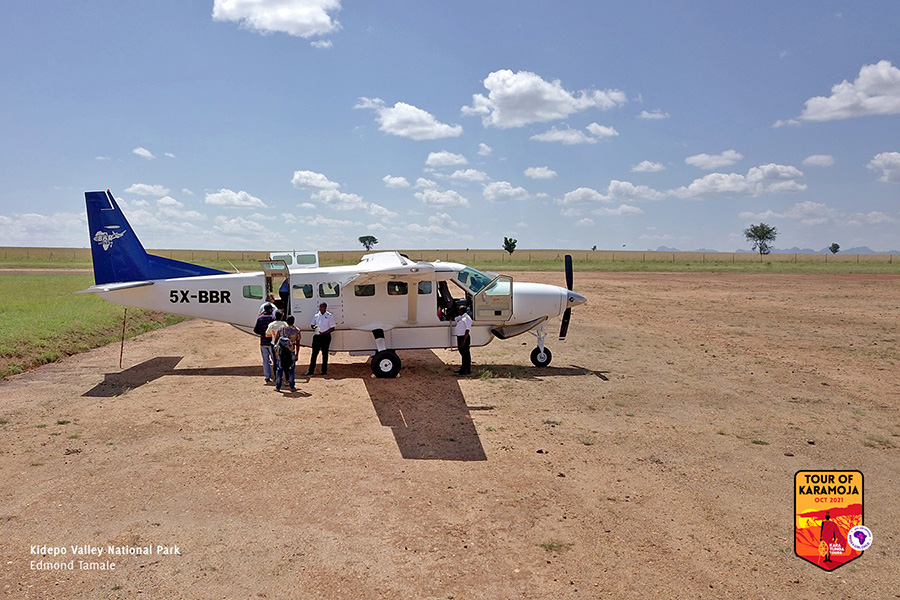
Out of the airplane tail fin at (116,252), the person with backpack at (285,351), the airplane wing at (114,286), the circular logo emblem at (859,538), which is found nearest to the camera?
the circular logo emblem at (859,538)

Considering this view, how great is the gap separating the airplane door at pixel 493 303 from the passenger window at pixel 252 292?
556cm

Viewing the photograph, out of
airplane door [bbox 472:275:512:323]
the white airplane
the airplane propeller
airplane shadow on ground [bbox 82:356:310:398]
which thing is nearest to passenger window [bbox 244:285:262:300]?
the white airplane

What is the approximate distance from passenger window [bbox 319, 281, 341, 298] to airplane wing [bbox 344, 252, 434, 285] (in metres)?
0.29

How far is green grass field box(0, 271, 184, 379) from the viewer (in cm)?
1384

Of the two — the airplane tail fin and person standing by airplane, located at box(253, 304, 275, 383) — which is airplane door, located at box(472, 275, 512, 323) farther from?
the airplane tail fin

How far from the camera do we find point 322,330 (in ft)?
41.6

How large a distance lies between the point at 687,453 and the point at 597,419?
1.85m

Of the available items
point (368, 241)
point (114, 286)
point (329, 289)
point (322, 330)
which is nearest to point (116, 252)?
point (114, 286)

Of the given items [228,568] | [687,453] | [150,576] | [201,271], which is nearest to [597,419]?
[687,453]

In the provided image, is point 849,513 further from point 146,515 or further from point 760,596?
point 146,515

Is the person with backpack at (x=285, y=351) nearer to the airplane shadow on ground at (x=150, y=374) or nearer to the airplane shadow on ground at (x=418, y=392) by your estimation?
the airplane shadow on ground at (x=150, y=374)

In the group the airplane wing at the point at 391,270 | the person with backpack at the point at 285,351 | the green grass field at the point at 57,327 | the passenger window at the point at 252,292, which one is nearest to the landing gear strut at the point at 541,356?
the airplane wing at the point at 391,270

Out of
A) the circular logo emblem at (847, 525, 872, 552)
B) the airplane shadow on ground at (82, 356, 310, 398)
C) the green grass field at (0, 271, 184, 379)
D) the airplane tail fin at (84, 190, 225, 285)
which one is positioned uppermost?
→ the airplane tail fin at (84, 190, 225, 285)

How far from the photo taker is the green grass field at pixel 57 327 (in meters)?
13.8
